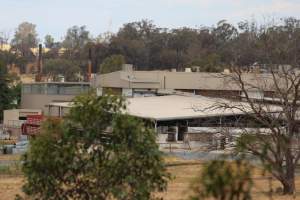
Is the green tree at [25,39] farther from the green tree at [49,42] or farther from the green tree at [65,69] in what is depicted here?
the green tree at [65,69]

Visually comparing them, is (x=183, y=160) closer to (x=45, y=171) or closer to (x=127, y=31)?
(x=45, y=171)

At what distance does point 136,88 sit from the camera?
6956 cm

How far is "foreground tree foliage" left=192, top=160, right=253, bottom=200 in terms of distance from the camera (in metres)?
4.92

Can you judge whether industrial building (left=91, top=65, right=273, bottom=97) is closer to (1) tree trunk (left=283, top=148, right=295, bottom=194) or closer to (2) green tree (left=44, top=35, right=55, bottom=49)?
(1) tree trunk (left=283, top=148, right=295, bottom=194)

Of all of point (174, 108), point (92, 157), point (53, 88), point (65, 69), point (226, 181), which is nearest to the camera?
point (226, 181)

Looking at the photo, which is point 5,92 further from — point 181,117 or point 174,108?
point 181,117

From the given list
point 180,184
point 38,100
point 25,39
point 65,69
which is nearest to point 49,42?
point 25,39

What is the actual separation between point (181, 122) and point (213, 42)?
69565 mm

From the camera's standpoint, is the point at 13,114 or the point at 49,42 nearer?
the point at 13,114

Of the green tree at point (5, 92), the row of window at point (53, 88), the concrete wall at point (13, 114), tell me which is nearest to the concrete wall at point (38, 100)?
the row of window at point (53, 88)

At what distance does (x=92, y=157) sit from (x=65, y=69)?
344 feet

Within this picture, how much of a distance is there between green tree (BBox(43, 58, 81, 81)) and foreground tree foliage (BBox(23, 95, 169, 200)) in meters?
102

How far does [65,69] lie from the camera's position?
112 metres

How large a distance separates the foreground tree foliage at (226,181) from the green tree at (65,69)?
345 feet
